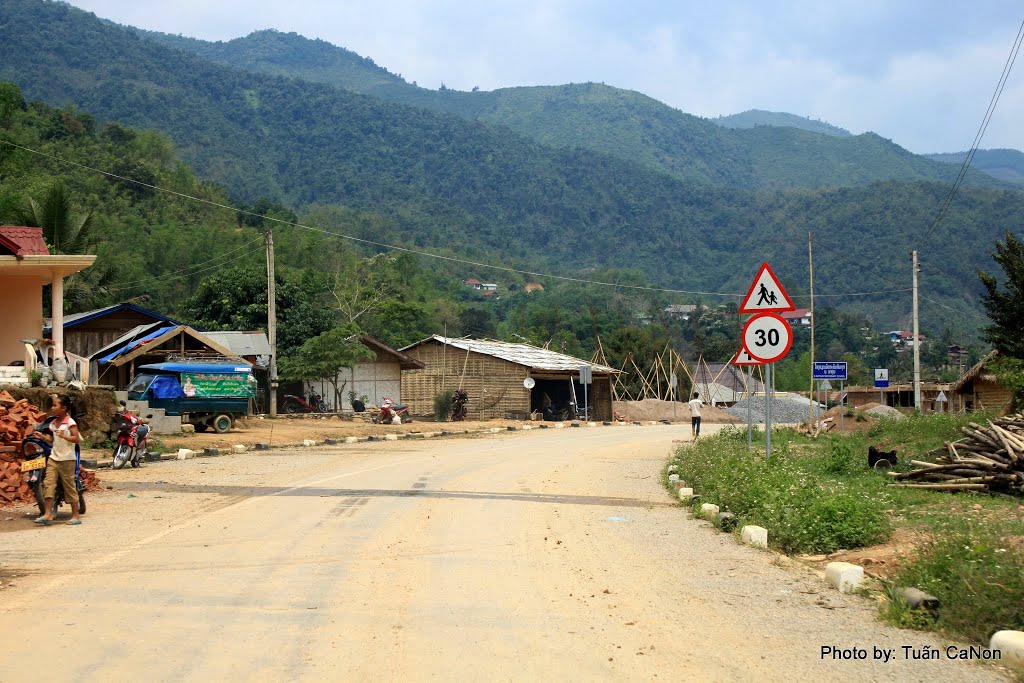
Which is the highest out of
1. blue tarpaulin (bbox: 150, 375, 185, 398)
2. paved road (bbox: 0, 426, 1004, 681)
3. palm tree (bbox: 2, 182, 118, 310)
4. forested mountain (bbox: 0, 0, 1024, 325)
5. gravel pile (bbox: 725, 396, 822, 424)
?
forested mountain (bbox: 0, 0, 1024, 325)

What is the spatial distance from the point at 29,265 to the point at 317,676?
21219 mm

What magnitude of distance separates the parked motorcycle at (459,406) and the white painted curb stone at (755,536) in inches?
1449

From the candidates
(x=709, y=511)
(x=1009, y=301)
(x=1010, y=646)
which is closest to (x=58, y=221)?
(x=709, y=511)

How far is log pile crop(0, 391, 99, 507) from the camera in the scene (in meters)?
14.1

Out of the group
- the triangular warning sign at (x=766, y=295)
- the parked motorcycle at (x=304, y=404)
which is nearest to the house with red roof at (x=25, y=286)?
the triangular warning sign at (x=766, y=295)

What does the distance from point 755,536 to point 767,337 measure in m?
3.49

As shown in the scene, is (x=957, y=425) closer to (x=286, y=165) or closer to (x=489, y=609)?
(x=489, y=609)

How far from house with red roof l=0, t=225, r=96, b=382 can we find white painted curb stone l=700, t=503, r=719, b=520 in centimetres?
1608

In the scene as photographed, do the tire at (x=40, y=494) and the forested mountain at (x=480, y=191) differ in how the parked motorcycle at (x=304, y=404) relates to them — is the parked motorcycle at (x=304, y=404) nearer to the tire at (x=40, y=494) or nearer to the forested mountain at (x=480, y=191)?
the tire at (x=40, y=494)

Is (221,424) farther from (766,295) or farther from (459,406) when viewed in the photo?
(766,295)

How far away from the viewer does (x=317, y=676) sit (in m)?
5.91

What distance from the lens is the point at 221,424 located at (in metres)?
31.8

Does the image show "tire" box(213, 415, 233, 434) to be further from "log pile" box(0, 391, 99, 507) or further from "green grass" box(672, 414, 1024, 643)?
"green grass" box(672, 414, 1024, 643)

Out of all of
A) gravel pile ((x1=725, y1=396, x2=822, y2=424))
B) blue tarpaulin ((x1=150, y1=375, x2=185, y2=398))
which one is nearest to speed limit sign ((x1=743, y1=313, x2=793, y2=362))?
blue tarpaulin ((x1=150, y1=375, x2=185, y2=398))
